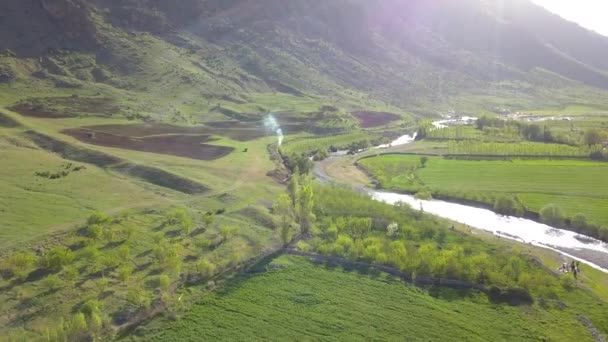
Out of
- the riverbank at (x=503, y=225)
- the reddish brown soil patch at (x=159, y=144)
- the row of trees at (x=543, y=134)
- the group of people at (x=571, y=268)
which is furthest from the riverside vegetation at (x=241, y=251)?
the row of trees at (x=543, y=134)

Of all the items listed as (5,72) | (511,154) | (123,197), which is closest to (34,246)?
(123,197)

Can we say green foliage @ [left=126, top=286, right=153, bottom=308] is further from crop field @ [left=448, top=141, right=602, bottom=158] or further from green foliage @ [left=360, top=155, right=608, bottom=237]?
crop field @ [left=448, top=141, right=602, bottom=158]

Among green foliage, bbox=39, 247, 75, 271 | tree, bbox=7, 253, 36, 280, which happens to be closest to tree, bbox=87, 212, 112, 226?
green foliage, bbox=39, 247, 75, 271

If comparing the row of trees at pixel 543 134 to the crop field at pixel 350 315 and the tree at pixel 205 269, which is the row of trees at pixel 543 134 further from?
the tree at pixel 205 269

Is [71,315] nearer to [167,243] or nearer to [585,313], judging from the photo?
[167,243]

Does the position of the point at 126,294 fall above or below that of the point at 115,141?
below

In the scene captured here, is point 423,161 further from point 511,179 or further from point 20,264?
point 20,264

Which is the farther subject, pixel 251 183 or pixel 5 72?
pixel 5 72
